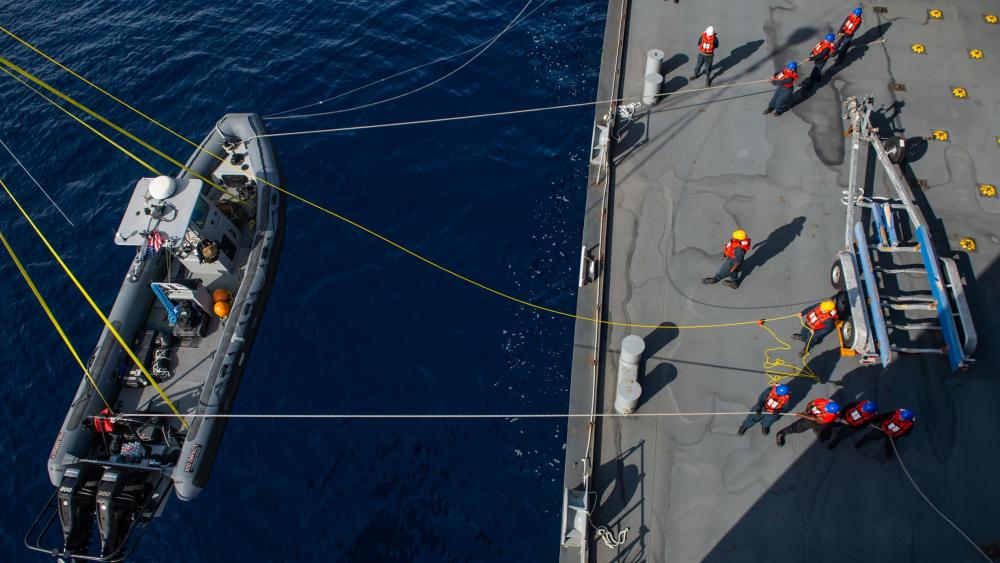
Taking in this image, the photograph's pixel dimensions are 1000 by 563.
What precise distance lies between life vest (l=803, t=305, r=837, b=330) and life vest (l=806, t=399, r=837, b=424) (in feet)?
6.88

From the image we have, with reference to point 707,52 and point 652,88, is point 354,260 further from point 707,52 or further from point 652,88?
point 707,52

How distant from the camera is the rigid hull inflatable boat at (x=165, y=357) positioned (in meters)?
17.2

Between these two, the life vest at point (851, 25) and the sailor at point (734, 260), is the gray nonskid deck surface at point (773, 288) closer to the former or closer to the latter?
the sailor at point (734, 260)

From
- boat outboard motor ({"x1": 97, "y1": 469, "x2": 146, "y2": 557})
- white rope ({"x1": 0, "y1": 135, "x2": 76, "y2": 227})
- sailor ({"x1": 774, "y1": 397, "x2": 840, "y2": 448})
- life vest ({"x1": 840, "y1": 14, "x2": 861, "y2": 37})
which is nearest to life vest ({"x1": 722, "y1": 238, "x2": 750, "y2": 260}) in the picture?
sailor ({"x1": 774, "y1": 397, "x2": 840, "y2": 448})

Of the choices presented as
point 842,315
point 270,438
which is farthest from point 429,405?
point 842,315

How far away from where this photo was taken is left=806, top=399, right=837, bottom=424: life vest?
13.0 m

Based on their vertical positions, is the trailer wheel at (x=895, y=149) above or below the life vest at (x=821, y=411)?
above

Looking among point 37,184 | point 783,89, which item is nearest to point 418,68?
point 783,89

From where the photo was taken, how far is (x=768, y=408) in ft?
43.8

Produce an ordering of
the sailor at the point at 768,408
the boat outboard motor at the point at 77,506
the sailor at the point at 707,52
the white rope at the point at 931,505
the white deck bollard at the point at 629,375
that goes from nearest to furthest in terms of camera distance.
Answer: the white rope at the point at 931,505 < the sailor at the point at 768,408 < the white deck bollard at the point at 629,375 < the boat outboard motor at the point at 77,506 < the sailor at the point at 707,52

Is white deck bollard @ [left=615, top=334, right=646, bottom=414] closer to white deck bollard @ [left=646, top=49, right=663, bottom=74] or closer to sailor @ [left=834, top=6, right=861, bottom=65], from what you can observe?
white deck bollard @ [left=646, top=49, right=663, bottom=74]

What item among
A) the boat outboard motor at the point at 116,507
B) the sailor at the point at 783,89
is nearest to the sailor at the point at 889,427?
the sailor at the point at 783,89

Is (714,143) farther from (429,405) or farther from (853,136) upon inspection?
(429,405)

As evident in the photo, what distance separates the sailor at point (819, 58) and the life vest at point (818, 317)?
9333mm
